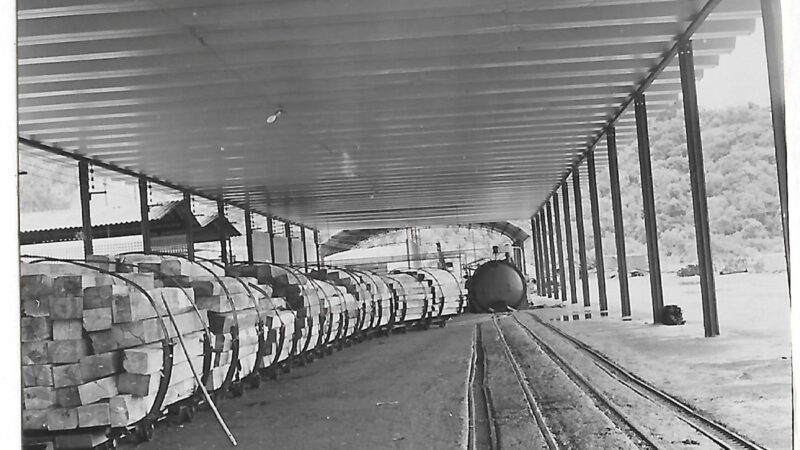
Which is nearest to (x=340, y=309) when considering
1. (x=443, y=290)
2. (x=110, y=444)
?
(x=110, y=444)

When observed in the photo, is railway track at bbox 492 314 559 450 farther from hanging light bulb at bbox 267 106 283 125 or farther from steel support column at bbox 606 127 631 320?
hanging light bulb at bbox 267 106 283 125

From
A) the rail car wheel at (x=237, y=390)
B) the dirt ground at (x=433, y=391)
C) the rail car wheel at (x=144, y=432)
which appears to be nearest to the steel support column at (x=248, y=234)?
the dirt ground at (x=433, y=391)

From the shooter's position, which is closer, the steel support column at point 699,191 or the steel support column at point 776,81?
the steel support column at point 776,81

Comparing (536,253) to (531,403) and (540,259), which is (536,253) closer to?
(540,259)

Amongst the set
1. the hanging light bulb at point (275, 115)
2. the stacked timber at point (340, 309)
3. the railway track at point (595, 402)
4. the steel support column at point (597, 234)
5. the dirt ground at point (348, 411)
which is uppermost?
the hanging light bulb at point (275, 115)

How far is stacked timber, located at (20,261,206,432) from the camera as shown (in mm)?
5164

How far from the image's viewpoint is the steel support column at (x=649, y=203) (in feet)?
43.8

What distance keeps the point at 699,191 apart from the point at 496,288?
12068 mm

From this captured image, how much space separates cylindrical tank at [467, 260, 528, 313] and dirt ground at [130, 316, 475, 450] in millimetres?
10778

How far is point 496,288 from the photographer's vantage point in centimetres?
2245

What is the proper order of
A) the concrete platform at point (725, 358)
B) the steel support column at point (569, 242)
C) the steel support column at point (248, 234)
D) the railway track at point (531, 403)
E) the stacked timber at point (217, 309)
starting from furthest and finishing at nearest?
1. the steel support column at point (248, 234)
2. the steel support column at point (569, 242)
3. the stacked timber at point (217, 309)
4. the concrete platform at point (725, 358)
5. the railway track at point (531, 403)

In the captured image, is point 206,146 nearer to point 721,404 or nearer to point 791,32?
point 721,404

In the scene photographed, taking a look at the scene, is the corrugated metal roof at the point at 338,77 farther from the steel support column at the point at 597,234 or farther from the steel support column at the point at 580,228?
the steel support column at the point at 580,228

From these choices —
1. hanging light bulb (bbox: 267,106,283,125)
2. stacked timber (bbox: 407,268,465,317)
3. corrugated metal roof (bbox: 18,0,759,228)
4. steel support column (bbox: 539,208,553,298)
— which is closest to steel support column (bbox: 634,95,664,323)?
corrugated metal roof (bbox: 18,0,759,228)
